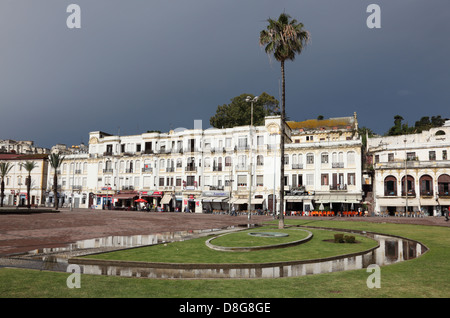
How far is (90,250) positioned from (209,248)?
222 inches

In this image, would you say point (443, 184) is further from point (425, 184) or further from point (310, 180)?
point (310, 180)

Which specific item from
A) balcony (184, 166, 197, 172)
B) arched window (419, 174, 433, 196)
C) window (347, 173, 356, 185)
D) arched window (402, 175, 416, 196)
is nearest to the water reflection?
window (347, 173, 356, 185)

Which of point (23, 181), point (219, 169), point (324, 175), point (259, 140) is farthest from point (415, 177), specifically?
point (23, 181)

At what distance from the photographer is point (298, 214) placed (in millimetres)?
53188

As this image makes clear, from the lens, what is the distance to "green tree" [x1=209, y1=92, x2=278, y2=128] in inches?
3029

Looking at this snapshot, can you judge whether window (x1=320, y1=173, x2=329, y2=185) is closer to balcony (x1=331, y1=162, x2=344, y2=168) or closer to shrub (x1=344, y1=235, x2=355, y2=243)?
balcony (x1=331, y1=162, x2=344, y2=168)

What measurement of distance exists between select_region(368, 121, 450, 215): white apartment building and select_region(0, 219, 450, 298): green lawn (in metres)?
46.9

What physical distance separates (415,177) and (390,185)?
386 centimetres

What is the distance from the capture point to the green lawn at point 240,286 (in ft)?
27.5

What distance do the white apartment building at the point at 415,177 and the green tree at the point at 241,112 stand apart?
2837 centimetres

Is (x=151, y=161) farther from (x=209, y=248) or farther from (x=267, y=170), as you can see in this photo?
(x=209, y=248)

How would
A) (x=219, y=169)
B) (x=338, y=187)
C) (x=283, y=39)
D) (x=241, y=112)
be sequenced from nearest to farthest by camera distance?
(x=283, y=39)
(x=338, y=187)
(x=219, y=169)
(x=241, y=112)

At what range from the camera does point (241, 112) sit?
76.9m
